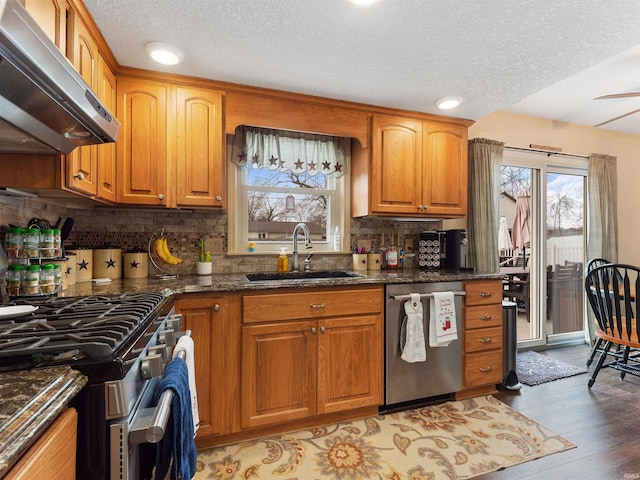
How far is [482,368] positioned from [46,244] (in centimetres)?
280

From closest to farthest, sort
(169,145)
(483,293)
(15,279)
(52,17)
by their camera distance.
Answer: (52,17) → (15,279) → (169,145) → (483,293)

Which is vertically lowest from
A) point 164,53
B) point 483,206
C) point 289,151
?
point 483,206

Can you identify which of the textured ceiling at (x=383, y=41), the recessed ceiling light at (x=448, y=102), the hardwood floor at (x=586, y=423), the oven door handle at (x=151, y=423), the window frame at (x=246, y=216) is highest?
the textured ceiling at (x=383, y=41)

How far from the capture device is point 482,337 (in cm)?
246

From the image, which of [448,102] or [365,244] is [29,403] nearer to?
[365,244]

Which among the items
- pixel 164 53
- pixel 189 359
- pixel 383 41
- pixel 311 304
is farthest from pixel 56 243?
pixel 383 41

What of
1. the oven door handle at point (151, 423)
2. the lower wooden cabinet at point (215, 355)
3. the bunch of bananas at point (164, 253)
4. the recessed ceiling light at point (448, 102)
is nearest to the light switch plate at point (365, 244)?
the recessed ceiling light at point (448, 102)

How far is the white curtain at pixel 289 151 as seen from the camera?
254cm

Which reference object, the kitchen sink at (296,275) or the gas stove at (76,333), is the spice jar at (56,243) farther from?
the kitchen sink at (296,275)

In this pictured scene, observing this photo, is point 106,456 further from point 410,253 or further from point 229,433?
point 410,253

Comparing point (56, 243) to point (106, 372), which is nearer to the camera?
point (106, 372)

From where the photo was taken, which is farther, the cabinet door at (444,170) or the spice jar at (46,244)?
the cabinet door at (444,170)

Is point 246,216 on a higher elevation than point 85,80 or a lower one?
lower

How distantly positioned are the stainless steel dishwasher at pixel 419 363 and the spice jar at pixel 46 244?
1.84 metres
